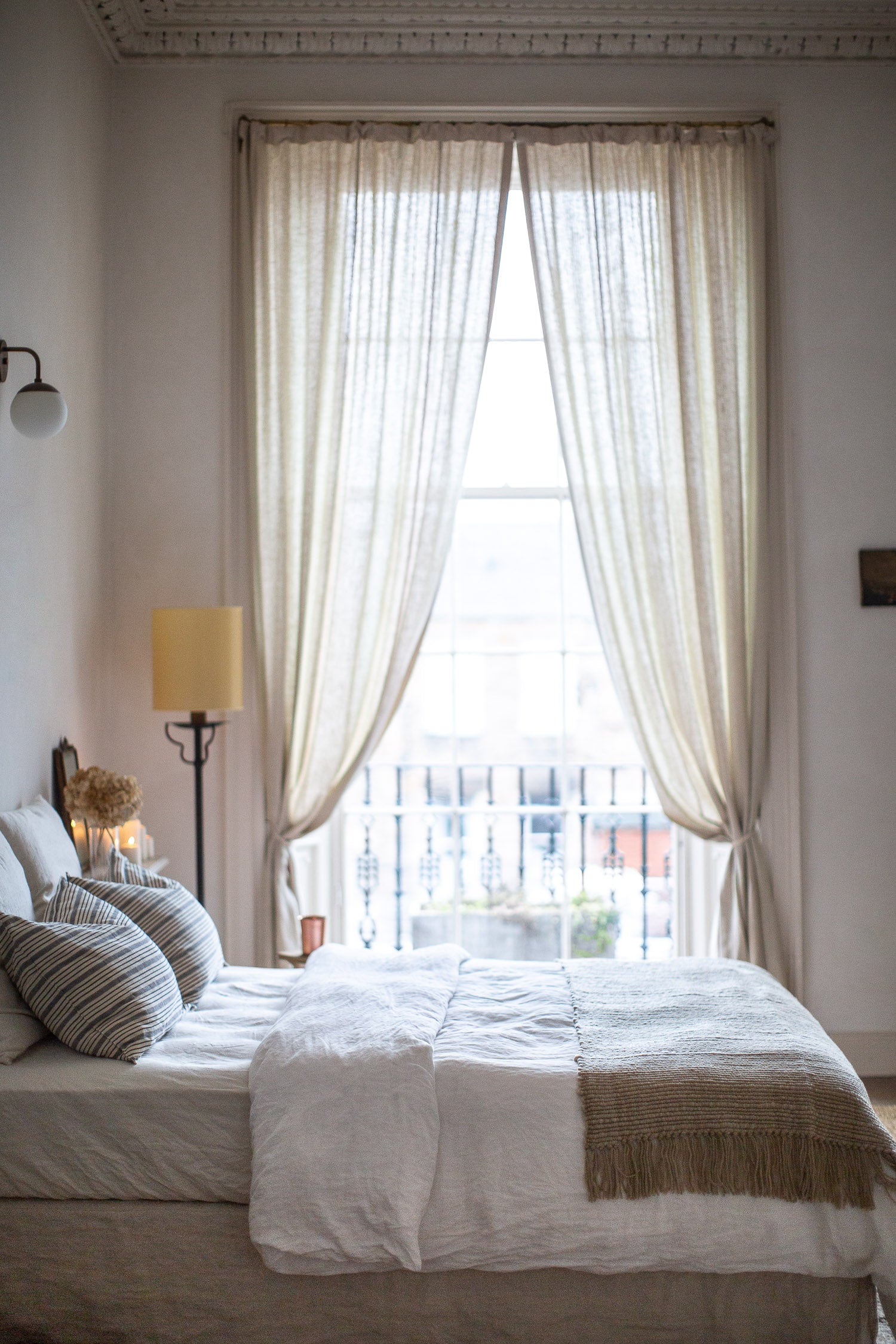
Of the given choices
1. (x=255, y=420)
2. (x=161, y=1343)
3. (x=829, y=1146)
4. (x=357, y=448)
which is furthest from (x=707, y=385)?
(x=161, y=1343)

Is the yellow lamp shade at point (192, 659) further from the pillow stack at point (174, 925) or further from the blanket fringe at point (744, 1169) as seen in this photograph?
the blanket fringe at point (744, 1169)

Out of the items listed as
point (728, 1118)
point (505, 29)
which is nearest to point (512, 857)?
point (728, 1118)

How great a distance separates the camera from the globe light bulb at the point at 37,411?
2855mm

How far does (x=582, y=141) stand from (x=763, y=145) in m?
0.69

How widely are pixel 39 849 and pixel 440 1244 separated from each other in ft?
4.84

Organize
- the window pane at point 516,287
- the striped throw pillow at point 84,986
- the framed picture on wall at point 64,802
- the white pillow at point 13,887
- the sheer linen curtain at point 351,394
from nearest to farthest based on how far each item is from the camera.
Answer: the striped throw pillow at point 84,986
the white pillow at point 13,887
the framed picture on wall at point 64,802
the sheer linen curtain at point 351,394
the window pane at point 516,287

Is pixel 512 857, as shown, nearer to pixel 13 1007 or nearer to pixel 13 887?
pixel 13 887

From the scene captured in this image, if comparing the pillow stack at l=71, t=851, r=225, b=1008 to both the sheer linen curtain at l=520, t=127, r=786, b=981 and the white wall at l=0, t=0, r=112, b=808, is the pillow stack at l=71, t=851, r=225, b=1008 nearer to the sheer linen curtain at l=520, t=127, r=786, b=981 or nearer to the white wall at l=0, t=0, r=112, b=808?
the white wall at l=0, t=0, r=112, b=808

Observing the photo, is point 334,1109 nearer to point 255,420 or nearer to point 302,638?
point 302,638

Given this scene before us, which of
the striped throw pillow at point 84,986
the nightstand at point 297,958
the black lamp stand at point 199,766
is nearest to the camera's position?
the striped throw pillow at point 84,986

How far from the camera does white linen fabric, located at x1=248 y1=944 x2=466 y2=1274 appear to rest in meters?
2.16

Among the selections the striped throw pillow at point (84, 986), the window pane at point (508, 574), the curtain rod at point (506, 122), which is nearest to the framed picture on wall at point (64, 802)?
the striped throw pillow at point (84, 986)

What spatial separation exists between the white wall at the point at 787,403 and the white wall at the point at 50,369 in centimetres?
17

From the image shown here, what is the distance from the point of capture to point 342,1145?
2.22 m
